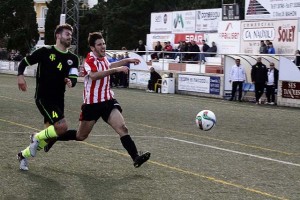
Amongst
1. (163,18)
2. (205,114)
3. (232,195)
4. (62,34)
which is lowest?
(232,195)

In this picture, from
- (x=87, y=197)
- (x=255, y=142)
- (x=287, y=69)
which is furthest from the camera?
(x=287, y=69)

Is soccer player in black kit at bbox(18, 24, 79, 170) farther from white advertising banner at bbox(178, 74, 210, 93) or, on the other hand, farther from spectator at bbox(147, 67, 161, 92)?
spectator at bbox(147, 67, 161, 92)

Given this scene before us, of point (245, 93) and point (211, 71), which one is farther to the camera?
point (211, 71)

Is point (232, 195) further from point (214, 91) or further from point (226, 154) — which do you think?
point (214, 91)

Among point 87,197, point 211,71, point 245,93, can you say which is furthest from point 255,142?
point 211,71

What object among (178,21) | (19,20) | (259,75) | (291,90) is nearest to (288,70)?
(291,90)

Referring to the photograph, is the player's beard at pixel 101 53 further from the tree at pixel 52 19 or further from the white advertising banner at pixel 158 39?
A: the tree at pixel 52 19

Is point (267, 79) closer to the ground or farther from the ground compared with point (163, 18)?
closer to the ground

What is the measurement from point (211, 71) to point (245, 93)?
9.01ft

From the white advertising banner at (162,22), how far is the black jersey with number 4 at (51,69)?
3620cm

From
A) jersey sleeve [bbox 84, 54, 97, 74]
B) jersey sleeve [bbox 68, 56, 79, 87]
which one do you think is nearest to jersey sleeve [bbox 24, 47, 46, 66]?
jersey sleeve [bbox 68, 56, 79, 87]

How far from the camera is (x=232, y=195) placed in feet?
23.2

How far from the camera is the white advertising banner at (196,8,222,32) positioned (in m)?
39.8

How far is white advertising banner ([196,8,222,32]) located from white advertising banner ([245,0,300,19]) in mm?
4061
